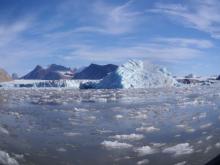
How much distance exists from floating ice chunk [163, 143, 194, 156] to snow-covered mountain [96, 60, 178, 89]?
28.5 metres

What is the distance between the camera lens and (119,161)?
5.11 m

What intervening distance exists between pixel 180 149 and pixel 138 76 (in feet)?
96.2

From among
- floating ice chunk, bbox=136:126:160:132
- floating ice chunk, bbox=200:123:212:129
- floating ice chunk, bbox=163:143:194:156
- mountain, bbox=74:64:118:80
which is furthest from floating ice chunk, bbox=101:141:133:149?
mountain, bbox=74:64:118:80

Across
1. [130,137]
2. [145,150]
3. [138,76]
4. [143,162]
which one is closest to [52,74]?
[138,76]

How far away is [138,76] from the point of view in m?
34.9

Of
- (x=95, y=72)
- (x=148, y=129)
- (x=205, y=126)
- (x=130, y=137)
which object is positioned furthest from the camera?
(x=95, y=72)

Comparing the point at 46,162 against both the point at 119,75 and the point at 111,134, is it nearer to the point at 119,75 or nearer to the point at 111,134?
the point at 111,134

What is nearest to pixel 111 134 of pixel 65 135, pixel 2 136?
pixel 65 135

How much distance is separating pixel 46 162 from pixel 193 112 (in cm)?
646

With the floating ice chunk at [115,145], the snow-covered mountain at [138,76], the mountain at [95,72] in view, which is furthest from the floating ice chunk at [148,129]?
the mountain at [95,72]

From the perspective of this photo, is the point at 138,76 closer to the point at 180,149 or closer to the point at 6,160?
the point at 180,149

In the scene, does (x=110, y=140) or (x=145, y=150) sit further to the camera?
(x=110, y=140)

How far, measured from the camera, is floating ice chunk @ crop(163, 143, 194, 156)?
5543 mm

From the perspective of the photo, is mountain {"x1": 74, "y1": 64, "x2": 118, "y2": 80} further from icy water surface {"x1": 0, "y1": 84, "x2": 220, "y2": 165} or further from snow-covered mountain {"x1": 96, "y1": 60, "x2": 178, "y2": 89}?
icy water surface {"x1": 0, "y1": 84, "x2": 220, "y2": 165}
